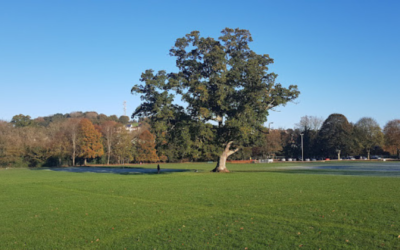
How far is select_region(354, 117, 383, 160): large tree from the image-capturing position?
9981cm

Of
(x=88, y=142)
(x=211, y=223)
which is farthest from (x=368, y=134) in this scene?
(x=211, y=223)

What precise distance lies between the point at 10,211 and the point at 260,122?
33.0 m

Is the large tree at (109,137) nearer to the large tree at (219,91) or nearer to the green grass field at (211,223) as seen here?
the large tree at (219,91)

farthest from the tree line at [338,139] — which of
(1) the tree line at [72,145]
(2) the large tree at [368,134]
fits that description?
(1) the tree line at [72,145]

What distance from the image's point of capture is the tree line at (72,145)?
82.8m

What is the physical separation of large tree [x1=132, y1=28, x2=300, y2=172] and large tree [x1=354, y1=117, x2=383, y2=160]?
65.2 m

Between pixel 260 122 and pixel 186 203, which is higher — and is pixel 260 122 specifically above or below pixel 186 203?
above

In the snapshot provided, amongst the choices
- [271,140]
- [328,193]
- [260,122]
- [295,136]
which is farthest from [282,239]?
[295,136]

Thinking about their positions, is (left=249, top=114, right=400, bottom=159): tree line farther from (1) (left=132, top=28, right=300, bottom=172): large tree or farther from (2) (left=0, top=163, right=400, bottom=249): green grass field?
(2) (left=0, top=163, right=400, bottom=249): green grass field

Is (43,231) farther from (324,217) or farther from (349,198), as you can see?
(349,198)

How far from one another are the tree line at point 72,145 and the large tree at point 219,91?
47.7m

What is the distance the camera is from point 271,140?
106 meters

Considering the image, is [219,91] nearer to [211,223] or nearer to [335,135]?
[211,223]

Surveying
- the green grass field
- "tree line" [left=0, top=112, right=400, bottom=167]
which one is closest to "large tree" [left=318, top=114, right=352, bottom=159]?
"tree line" [left=0, top=112, right=400, bottom=167]
